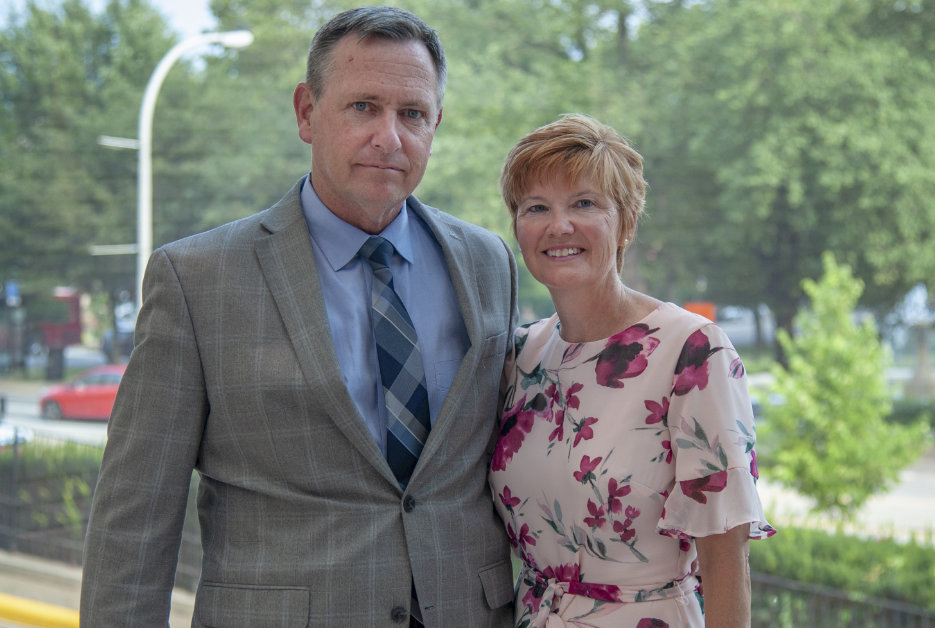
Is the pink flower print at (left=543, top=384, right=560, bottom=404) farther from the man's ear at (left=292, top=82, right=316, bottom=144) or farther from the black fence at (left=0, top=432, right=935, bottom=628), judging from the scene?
the black fence at (left=0, top=432, right=935, bottom=628)

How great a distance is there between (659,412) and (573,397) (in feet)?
0.39

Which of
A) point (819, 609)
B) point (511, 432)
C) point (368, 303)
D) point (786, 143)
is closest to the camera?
point (368, 303)

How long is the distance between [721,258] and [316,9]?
14.6 feet

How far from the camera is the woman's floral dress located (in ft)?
3.36

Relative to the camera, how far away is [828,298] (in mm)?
7621

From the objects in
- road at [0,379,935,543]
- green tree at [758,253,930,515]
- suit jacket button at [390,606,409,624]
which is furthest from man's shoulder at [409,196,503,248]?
green tree at [758,253,930,515]

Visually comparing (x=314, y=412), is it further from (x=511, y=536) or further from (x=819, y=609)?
(x=819, y=609)

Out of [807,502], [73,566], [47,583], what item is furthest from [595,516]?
[807,502]

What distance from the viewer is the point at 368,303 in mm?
1088

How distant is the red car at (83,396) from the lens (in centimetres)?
627

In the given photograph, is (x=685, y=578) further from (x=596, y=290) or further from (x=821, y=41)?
(x=821, y=41)

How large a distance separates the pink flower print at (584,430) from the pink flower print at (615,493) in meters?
0.06

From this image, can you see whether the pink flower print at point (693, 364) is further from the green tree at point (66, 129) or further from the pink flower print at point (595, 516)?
the green tree at point (66, 129)

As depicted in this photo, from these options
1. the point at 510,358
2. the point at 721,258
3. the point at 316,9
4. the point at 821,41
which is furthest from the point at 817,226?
the point at 510,358
